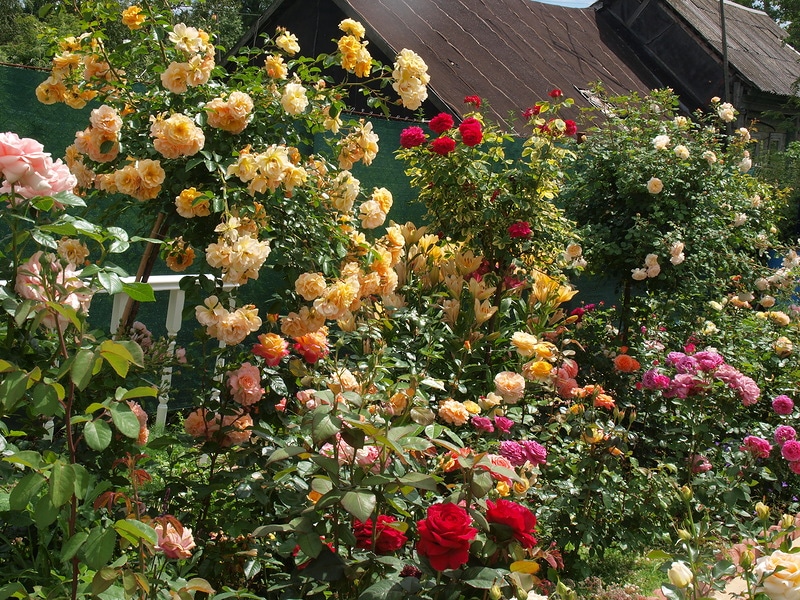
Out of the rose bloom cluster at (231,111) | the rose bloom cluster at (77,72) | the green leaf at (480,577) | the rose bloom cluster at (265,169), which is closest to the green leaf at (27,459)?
the green leaf at (480,577)

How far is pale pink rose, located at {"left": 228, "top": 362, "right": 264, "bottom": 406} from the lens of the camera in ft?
8.98

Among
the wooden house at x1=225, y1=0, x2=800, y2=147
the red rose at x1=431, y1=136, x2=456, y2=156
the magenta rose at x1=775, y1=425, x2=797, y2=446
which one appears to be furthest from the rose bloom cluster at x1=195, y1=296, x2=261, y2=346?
the wooden house at x1=225, y1=0, x2=800, y2=147

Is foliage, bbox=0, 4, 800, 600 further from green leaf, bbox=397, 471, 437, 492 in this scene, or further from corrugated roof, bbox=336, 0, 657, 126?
corrugated roof, bbox=336, 0, 657, 126

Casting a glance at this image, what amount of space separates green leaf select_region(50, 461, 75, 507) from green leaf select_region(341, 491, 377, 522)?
594 mm

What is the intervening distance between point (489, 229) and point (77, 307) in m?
2.79

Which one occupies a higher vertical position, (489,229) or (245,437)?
(489,229)

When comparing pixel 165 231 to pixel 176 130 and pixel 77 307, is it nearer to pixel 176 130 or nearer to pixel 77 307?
pixel 176 130

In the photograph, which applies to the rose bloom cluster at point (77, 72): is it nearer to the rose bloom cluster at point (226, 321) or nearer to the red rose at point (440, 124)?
the rose bloom cluster at point (226, 321)

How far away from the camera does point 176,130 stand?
2607 mm

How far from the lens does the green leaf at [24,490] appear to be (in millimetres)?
1645

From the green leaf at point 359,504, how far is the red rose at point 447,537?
0.43ft

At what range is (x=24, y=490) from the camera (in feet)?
5.45

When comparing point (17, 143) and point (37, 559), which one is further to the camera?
point (37, 559)

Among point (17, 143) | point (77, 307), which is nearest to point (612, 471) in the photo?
point (77, 307)
